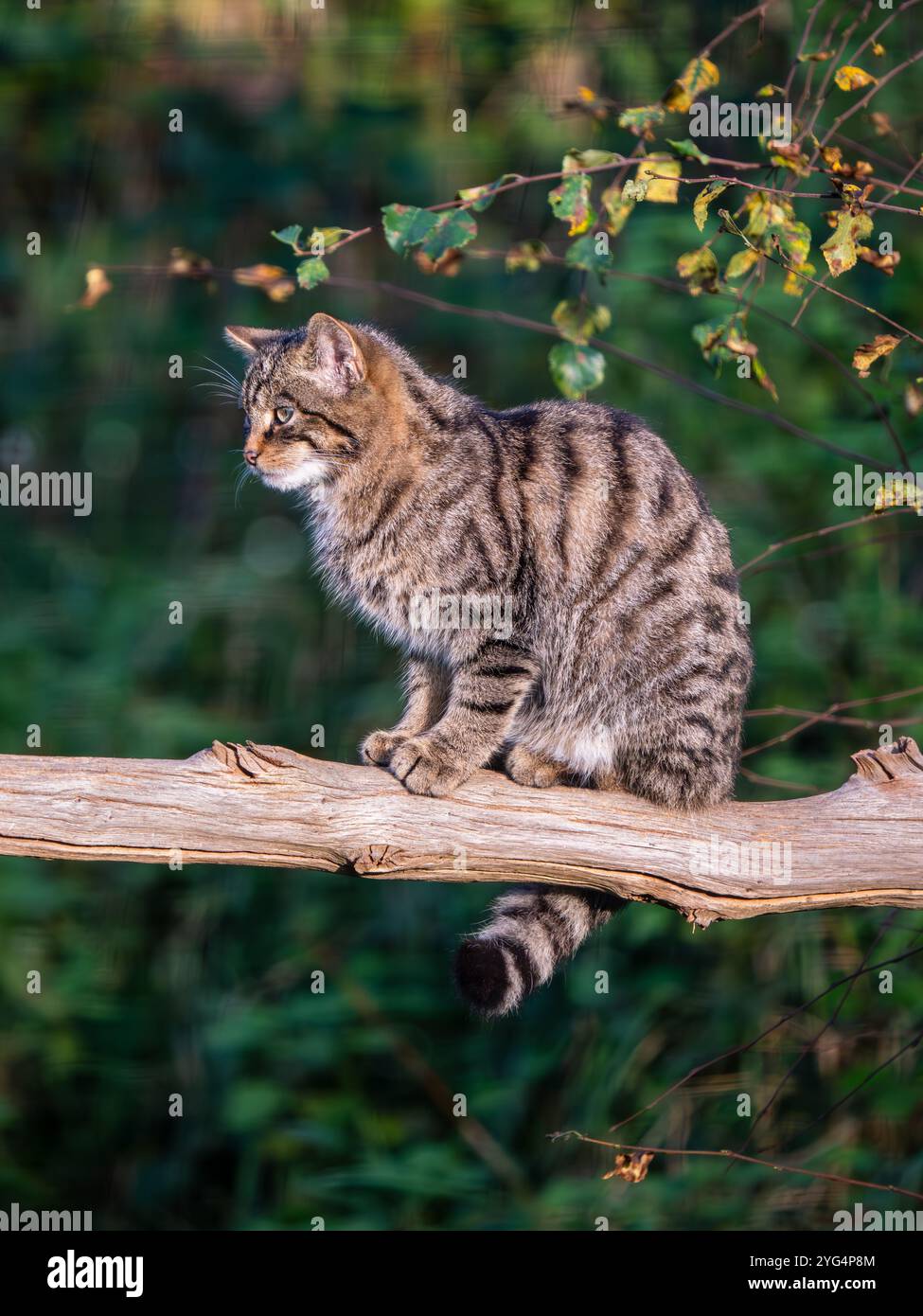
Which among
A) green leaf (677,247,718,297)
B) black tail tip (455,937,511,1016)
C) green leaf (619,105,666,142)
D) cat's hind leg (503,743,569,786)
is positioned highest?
green leaf (619,105,666,142)

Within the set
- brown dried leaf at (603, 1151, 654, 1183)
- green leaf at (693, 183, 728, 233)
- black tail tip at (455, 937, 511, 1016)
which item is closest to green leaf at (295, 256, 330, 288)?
green leaf at (693, 183, 728, 233)

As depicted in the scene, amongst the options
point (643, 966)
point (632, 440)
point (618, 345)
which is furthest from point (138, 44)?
point (643, 966)

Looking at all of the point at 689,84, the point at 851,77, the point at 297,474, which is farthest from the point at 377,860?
the point at 851,77

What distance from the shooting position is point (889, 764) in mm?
2625

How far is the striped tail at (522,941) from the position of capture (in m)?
2.48

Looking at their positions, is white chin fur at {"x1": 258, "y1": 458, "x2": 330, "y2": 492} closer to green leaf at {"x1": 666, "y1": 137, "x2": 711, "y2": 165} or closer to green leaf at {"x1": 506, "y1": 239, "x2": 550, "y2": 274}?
green leaf at {"x1": 506, "y1": 239, "x2": 550, "y2": 274}

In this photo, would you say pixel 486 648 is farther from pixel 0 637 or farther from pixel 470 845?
pixel 0 637

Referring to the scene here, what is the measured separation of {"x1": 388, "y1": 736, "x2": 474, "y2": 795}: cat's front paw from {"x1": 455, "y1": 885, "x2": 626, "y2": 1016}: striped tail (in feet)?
0.99

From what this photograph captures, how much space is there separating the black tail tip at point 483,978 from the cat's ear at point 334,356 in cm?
121

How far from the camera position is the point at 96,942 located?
14.5 feet

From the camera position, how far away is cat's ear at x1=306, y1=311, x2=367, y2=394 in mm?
2822

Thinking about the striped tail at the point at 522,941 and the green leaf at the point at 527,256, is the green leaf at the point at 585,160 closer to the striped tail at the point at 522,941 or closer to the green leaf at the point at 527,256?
the green leaf at the point at 527,256

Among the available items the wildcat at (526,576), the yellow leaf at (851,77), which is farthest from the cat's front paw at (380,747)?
the yellow leaf at (851,77)

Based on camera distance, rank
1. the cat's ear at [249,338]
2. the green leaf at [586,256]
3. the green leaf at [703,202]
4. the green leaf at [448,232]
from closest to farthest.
Answer: the green leaf at [703,202] < the green leaf at [448,232] < the green leaf at [586,256] < the cat's ear at [249,338]
